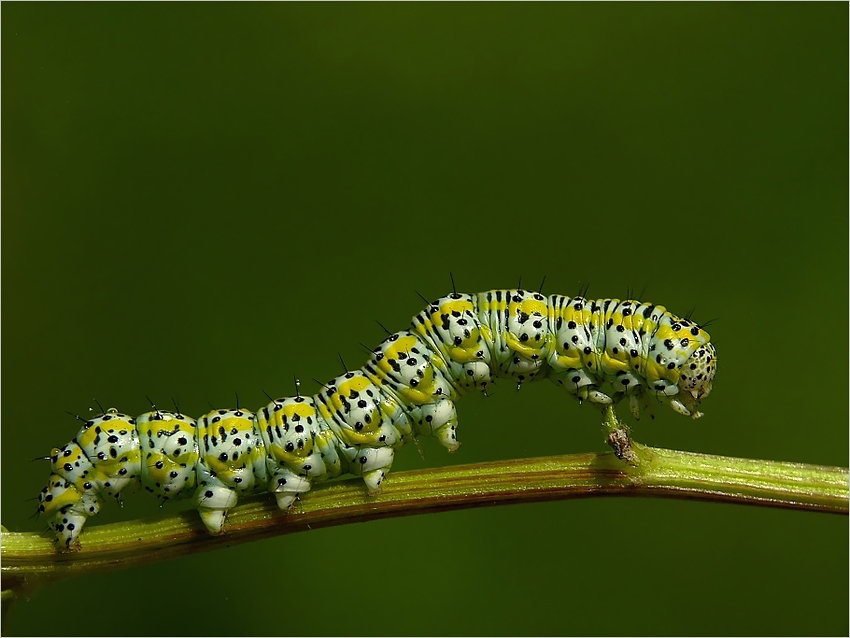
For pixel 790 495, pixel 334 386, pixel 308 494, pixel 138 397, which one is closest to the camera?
pixel 790 495

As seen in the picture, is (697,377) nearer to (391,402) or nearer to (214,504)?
(391,402)

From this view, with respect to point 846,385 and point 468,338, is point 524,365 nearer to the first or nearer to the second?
point 468,338

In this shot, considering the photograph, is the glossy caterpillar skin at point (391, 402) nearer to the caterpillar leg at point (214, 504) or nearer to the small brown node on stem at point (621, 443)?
the caterpillar leg at point (214, 504)

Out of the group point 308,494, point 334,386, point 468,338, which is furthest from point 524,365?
point 308,494

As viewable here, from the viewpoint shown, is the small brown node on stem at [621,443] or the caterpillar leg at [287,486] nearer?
the small brown node on stem at [621,443]

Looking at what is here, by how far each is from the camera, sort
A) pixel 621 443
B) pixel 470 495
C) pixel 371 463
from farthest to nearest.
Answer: pixel 371 463 < pixel 470 495 < pixel 621 443

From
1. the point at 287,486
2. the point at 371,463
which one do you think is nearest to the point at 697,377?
the point at 371,463

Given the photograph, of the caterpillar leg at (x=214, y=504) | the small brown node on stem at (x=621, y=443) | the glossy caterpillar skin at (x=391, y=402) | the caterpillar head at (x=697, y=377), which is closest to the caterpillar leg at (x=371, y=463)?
the glossy caterpillar skin at (x=391, y=402)
